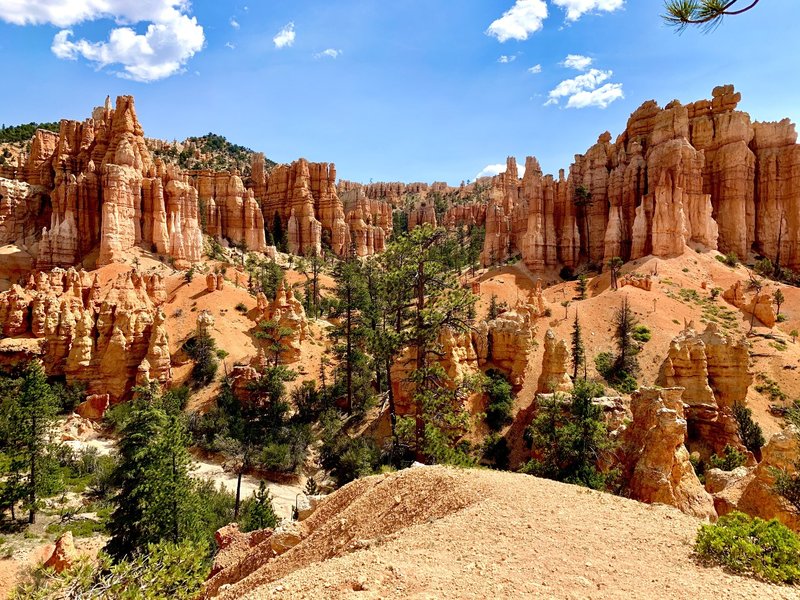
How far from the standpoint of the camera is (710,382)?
25.2 meters

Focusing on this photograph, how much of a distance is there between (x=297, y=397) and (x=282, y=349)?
12.9ft

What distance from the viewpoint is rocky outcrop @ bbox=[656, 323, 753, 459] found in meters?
22.2

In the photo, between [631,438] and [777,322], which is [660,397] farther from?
[777,322]

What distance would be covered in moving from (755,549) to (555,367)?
18735mm

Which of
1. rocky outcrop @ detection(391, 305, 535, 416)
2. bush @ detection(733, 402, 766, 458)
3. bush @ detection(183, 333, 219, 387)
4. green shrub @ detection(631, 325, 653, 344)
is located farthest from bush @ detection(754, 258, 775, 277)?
bush @ detection(183, 333, 219, 387)

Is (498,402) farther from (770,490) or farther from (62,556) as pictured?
(62,556)

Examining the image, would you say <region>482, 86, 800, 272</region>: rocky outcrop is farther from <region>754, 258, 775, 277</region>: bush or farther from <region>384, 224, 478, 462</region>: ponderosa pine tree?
<region>384, 224, 478, 462</region>: ponderosa pine tree

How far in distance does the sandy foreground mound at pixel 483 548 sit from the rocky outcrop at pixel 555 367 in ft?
50.2

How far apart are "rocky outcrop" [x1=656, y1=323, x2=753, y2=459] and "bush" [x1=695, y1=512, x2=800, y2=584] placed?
1682cm

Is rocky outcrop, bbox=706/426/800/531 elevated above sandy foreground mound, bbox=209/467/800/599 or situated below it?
below

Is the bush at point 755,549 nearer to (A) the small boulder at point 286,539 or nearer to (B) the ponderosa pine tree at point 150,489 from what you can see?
(A) the small boulder at point 286,539

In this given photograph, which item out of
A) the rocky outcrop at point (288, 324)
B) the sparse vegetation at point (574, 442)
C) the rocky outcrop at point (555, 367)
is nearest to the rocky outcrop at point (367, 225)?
the rocky outcrop at point (288, 324)

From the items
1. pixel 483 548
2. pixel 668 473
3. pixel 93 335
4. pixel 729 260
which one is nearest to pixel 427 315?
pixel 668 473

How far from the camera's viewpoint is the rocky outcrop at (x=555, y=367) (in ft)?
80.7
